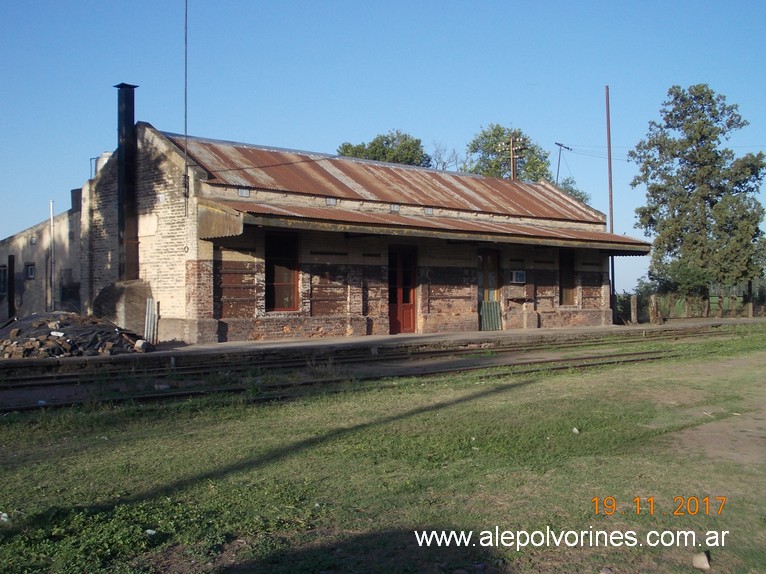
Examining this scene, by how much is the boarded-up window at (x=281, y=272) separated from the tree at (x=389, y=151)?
30.5m

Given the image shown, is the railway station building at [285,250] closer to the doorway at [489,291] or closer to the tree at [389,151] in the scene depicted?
the doorway at [489,291]

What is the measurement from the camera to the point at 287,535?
4973 millimetres

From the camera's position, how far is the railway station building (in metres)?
20.2

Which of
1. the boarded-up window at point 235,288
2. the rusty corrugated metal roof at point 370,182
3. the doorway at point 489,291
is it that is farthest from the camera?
the doorway at point 489,291

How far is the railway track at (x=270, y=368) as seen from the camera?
1198cm

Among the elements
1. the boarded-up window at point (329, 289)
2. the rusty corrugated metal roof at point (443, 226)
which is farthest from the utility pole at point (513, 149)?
the boarded-up window at point (329, 289)

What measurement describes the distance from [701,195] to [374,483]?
41681mm

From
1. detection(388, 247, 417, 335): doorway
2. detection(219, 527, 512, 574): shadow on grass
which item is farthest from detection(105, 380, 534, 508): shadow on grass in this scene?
detection(388, 247, 417, 335): doorway

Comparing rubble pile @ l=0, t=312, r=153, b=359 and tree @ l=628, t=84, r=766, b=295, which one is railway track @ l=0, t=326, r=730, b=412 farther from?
tree @ l=628, t=84, r=766, b=295

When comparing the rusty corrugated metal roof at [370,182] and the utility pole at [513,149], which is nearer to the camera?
the rusty corrugated metal roof at [370,182]

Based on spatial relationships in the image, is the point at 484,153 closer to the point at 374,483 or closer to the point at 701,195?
the point at 701,195

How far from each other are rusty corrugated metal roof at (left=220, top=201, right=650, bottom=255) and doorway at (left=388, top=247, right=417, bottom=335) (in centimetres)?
128

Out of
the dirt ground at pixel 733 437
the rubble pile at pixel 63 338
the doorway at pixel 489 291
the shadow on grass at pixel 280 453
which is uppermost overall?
the doorway at pixel 489 291

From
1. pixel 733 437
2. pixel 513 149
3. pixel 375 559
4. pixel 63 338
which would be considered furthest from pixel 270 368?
pixel 513 149
